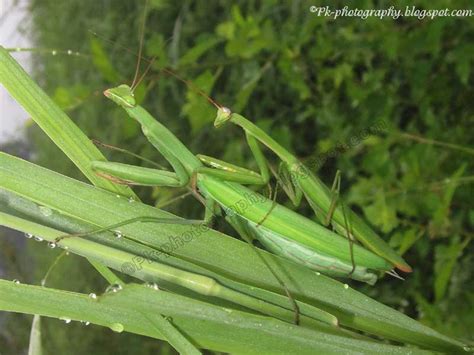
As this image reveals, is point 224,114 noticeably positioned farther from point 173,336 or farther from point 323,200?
point 173,336

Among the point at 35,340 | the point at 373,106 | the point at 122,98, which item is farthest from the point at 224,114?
the point at 373,106

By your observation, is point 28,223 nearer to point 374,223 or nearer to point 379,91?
point 374,223

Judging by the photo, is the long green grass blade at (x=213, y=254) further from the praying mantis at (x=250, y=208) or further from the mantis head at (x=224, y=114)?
the mantis head at (x=224, y=114)

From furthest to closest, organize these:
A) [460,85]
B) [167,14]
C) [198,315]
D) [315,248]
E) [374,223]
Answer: [167,14]
[460,85]
[374,223]
[315,248]
[198,315]

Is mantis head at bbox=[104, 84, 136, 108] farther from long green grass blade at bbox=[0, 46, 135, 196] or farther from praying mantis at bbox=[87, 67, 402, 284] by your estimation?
long green grass blade at bbox=[0, 46, 135, 196]

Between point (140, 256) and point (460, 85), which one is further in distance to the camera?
point (460, 85)

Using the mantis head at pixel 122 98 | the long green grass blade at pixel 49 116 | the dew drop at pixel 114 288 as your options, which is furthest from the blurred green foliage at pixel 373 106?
the dew drop at pixel 114 288

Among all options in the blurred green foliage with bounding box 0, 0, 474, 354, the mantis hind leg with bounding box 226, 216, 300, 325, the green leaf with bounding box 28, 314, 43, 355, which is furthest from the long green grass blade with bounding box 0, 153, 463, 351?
the blurred green foliage with bounding box 0, 0, 474, 354

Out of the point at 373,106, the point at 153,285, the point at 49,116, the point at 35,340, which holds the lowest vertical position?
the point at 35,340

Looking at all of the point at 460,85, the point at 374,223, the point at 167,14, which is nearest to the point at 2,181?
the point at 374,223
